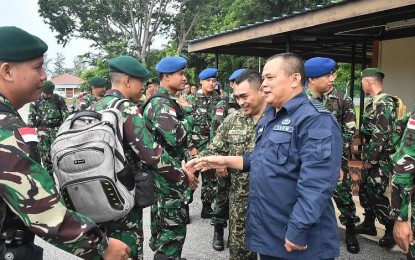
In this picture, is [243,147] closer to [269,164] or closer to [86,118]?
[269,164]

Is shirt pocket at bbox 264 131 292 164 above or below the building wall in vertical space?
below

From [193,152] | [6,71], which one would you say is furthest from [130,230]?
[193,152]

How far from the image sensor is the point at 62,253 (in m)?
4.41

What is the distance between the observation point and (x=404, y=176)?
7.45 feet

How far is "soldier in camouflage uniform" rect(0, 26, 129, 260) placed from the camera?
4.83 ft

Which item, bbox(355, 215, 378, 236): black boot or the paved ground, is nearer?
the paved ground

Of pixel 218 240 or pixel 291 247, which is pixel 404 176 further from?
pixel 218 240

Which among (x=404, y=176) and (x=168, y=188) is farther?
(x=168, y=188)

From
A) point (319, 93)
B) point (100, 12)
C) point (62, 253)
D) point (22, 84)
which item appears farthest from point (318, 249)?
point (100, 12)

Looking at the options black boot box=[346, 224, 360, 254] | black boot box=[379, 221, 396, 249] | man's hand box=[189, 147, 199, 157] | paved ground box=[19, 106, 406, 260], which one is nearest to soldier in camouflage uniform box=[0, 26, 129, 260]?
paved ground box=[19, 106, 406, 260]

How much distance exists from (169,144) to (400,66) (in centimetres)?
641

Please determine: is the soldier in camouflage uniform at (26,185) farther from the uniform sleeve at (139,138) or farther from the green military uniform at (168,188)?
the green military uniform at (168,188)

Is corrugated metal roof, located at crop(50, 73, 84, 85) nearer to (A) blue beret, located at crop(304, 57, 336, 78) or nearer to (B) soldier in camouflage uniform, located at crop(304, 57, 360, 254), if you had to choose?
(B) soldier in camouflage uniform, located at crop(304, 57, 360, 254)

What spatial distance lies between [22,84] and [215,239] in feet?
11.0
